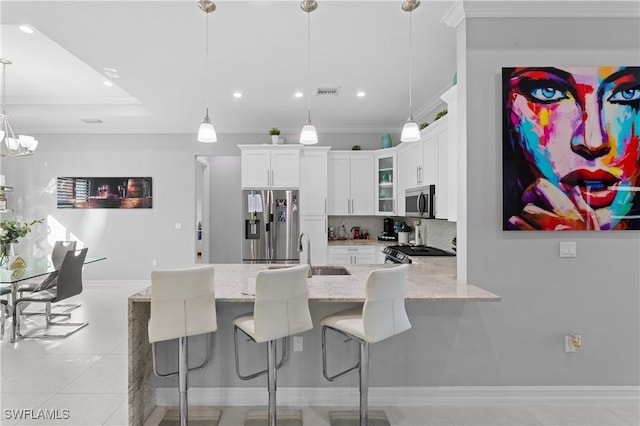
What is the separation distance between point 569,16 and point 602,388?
2.58 m

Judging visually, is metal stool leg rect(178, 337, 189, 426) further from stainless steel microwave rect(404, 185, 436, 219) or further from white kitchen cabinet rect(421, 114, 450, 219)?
stainless steel microwave rect(404, 185, 436, 219)

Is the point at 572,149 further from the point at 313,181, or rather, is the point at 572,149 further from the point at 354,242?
the point at 313,181

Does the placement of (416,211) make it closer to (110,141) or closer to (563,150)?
(563,150)

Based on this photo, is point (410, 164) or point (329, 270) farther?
point (410, 164)

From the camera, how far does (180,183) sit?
5.88m

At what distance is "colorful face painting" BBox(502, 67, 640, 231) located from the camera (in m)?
2.34

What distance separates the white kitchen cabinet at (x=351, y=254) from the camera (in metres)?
5.15

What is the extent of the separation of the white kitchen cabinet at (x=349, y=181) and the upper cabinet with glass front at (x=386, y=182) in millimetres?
116

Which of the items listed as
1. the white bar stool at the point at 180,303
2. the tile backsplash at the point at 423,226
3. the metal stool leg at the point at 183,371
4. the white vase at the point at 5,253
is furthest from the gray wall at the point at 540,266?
the white vase at the point at 5,253

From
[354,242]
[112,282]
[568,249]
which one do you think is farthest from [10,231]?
[568,249]

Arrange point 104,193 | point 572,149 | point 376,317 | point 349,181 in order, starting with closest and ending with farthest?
point 376,317
point 572,149
point 349,181
point 104,193

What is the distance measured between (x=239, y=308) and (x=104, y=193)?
4.73 meters

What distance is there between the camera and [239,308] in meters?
2.42

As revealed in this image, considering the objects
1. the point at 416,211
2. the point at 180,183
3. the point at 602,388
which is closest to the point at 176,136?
the point at 180,183
